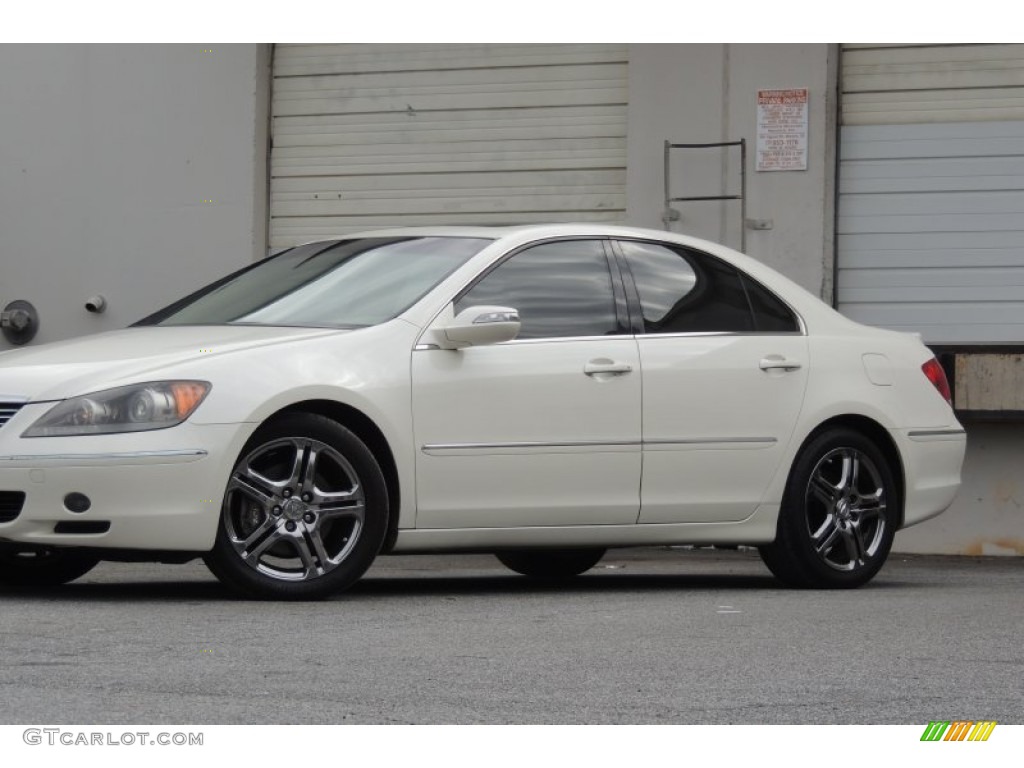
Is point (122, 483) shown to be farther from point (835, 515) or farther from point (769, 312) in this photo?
point (835, 515)

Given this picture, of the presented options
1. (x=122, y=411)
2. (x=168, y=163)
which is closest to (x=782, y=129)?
(x=168, y=163)

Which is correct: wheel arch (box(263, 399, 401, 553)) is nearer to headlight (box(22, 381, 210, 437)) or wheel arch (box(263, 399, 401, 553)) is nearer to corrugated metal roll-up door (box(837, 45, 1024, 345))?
headlight (box(22, 381, 210, 437))

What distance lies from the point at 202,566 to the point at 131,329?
286 cm

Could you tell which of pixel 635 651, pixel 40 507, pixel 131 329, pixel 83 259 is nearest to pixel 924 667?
pixel 635 651

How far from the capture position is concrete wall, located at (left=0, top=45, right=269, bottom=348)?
1480 centimetres

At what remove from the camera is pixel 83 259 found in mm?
15109

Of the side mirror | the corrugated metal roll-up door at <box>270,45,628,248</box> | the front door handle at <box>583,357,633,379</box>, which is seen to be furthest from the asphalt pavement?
the corrugated metal roll-up door at <box>270,45,628,248</box>

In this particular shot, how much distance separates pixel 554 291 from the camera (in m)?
8.45

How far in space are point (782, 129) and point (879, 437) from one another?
15.9ft

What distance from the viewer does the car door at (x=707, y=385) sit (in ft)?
27.9

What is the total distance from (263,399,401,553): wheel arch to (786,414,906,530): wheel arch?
194 centimetres

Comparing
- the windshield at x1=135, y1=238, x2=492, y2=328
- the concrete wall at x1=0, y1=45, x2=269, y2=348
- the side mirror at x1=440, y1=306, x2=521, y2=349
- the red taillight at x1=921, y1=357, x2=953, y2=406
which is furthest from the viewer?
the concrete wall at x1=0, y1=45, x2=269, y2=348

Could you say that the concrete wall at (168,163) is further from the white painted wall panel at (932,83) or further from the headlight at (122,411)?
the headlight at (122,411)
